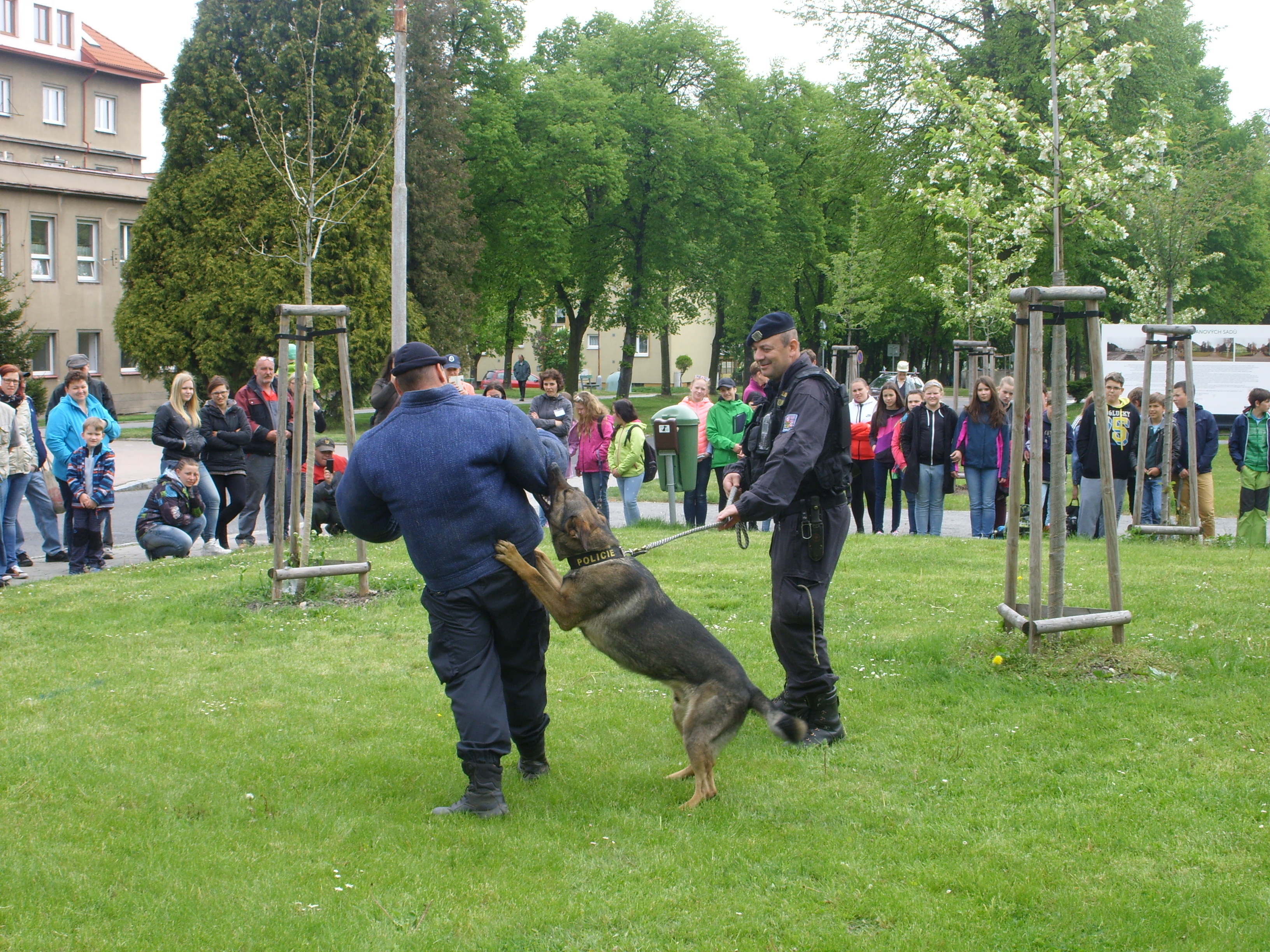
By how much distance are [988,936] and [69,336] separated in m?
41.0

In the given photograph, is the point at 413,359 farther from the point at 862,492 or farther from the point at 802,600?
the point at 862,492

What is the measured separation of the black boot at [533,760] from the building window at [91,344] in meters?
38.4

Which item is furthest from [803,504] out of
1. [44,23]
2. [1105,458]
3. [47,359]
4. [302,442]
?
[44,23]

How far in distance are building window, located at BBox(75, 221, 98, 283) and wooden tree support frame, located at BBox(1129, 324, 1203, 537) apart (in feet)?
122

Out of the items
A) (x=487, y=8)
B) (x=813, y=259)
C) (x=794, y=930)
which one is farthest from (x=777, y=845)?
(x=813, y=259)

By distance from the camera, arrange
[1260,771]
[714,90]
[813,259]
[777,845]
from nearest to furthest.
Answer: [777,845]
[1260,771]
[714,90]
[813,259]

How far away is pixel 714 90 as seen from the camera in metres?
44.6

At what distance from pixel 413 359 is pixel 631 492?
883 cm

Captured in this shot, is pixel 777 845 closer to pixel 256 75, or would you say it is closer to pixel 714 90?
pixel 256 75

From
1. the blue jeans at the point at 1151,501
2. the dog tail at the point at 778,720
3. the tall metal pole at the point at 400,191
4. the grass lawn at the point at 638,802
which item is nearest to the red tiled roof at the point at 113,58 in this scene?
the tall metal pole at the point at 400,191

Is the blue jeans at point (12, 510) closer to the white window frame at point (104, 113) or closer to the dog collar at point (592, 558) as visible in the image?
the dog collar at point (592, 558)

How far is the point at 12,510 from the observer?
10.9 meters

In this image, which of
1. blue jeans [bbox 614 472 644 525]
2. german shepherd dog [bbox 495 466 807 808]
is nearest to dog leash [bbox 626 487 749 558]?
german shepherd dog [bbox 495 466 807 808]

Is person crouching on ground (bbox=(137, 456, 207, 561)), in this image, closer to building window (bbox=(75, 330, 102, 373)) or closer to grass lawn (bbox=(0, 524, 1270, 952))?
grass lawn (bbox=(0, 524, 1270, 952))
